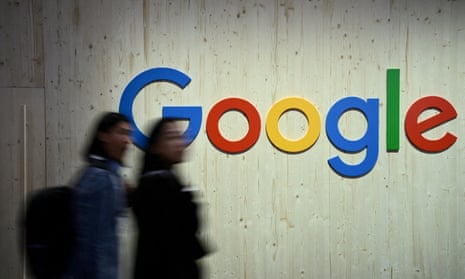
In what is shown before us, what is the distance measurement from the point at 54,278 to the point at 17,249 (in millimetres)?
1952

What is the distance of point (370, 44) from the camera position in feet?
15.1

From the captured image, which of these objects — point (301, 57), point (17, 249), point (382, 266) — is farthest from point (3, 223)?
point (382, 266)

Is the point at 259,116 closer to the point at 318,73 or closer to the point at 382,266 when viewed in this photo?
the point at 318,73

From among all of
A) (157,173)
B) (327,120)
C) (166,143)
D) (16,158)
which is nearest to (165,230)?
(157,173)

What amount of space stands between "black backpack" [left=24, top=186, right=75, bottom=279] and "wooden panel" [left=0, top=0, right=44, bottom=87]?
1.97 metres

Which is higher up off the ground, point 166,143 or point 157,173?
point 166,143

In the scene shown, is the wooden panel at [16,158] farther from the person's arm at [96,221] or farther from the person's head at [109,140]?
the person's arm at [96,221]

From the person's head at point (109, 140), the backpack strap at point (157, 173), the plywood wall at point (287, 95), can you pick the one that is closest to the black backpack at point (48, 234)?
the person's head at point (109, 140)

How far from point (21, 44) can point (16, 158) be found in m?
0.91

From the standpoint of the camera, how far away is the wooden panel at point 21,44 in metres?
4.18

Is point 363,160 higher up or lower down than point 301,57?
lower down

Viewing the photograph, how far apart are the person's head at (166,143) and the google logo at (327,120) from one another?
1.50m

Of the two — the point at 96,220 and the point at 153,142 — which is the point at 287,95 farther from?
the point at 96,220

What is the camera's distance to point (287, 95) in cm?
449
